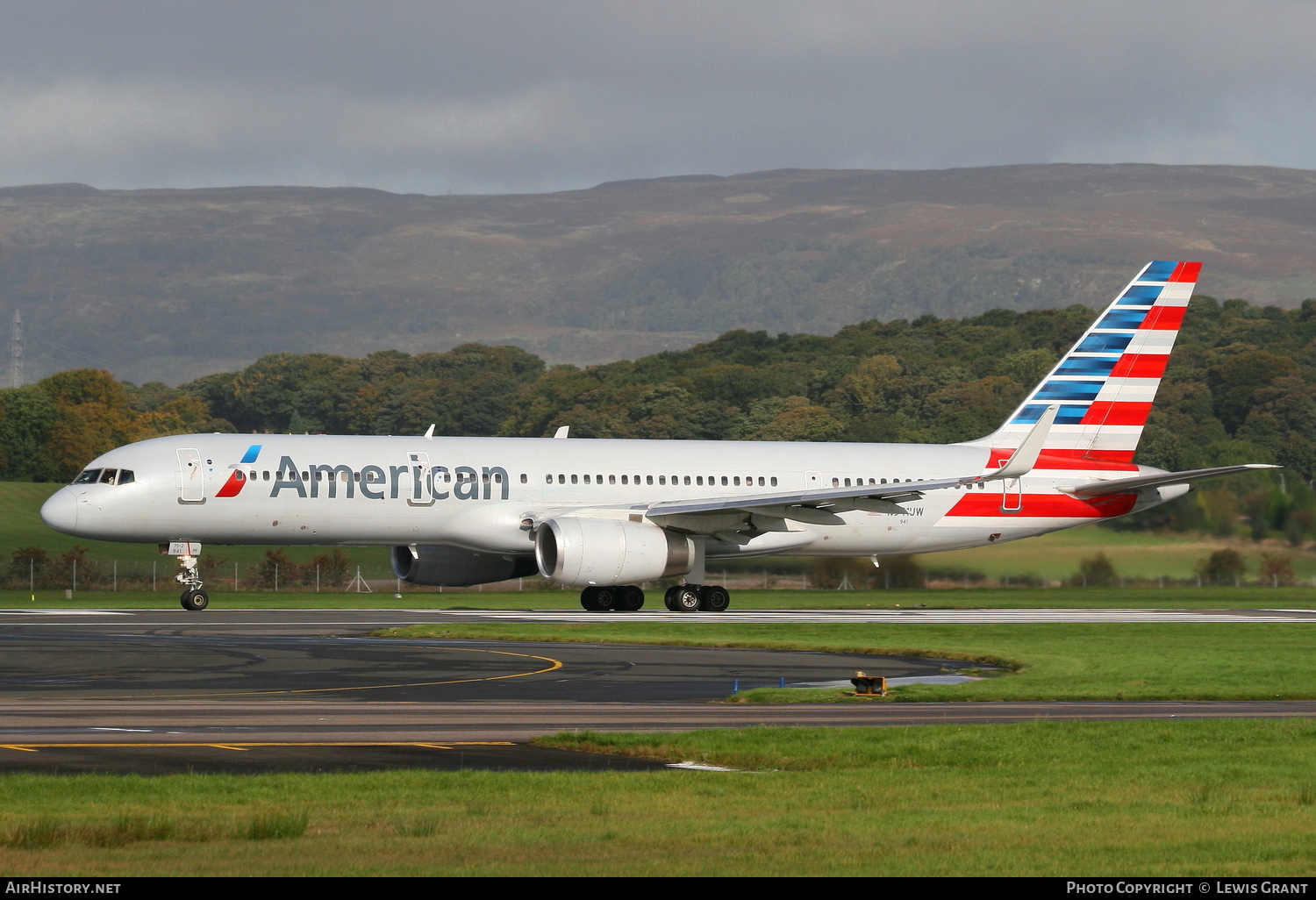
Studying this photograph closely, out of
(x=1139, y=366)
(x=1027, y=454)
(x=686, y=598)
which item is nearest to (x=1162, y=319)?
(x=1139, y=366)

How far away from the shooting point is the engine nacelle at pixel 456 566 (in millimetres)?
44000

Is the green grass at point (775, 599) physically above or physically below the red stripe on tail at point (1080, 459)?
below

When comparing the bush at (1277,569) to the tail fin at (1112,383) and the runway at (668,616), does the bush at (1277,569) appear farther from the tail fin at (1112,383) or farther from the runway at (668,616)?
the runway at (668,616)

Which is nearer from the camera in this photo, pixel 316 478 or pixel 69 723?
pixel 69 723

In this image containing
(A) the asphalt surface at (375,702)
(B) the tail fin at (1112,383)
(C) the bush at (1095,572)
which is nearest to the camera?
(A) the asphalt surface at (375,702)

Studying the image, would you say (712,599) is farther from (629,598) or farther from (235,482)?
(235,482)

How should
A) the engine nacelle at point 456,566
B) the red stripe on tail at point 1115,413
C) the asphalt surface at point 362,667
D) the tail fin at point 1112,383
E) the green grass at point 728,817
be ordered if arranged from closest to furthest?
the green grass at point 728,817 → the asphalt surface at point 362,667 → the engine nacelle at point 456,566 → the tail fin at point 1112,383 → the red stripe on tail at point 1115,413

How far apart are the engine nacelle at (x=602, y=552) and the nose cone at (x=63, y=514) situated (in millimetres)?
10714

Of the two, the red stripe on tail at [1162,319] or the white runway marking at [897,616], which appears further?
the red stripe on tail at [1162,319]

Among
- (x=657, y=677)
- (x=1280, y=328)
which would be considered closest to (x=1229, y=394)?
(x=1280, y=328)

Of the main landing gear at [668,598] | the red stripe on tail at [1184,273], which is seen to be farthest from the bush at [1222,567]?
the main landing gear at [668,598]

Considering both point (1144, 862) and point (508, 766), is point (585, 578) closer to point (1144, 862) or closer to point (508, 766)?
point (508, 766)

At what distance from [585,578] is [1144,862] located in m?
29.4

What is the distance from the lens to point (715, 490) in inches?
1714
